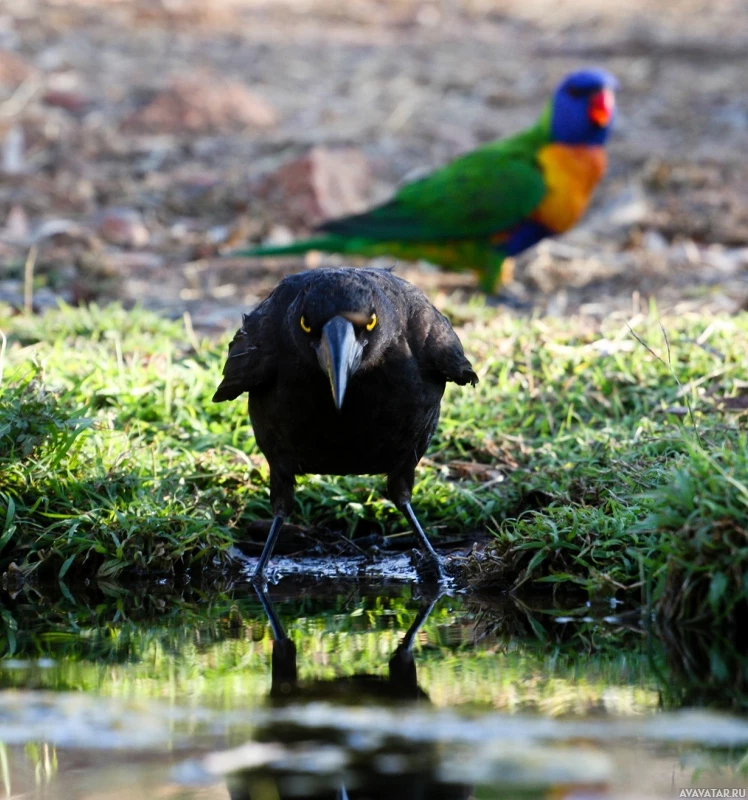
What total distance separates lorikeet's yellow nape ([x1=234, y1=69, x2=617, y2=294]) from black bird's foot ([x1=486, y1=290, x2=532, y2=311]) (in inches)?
2.4

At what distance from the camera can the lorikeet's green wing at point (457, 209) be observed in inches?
332

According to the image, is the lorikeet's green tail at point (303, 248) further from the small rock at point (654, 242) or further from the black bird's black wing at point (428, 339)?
the black bird's black wing at point (428, 339)

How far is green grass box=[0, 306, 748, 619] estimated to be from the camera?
3.94m

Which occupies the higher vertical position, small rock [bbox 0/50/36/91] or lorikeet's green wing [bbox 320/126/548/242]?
small rock [bbox 0/50/36/91]

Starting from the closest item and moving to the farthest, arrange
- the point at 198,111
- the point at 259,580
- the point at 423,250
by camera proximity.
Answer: the point at 259,580, the point at 423,250, the point at 198,111

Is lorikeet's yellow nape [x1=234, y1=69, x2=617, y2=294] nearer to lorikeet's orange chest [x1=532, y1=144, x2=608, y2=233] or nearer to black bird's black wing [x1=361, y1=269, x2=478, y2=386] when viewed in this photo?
lorikeet's orange chest [x1=532, y1=144, x2=608, y2=233]

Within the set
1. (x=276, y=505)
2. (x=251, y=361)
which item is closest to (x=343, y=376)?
(x=251, y=361)

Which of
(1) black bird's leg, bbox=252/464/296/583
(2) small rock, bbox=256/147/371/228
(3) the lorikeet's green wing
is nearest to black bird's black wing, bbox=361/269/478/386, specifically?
(1) black bird's leg, bbox=252/464/296/583

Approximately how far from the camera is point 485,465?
5.32 metres

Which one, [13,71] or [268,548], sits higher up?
[13,71]

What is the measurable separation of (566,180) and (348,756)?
6.29m

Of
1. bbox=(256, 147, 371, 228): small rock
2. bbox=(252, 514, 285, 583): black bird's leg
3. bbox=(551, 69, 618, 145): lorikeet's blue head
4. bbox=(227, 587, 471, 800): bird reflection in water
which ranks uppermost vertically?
bbox=(551, 69, 618, 145): lorikeet's blue head

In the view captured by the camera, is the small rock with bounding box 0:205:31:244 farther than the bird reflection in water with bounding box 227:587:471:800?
Yes

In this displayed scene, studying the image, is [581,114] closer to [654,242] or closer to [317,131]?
[654,242]
